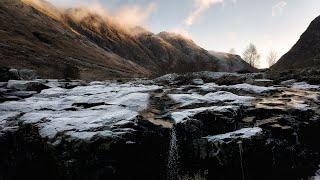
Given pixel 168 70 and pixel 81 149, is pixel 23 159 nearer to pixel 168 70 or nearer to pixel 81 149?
pixel 81 149

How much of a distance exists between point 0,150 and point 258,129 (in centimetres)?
901

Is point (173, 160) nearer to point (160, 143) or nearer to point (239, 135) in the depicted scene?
point (160, 143)

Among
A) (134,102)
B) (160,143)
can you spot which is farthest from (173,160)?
(134,102)

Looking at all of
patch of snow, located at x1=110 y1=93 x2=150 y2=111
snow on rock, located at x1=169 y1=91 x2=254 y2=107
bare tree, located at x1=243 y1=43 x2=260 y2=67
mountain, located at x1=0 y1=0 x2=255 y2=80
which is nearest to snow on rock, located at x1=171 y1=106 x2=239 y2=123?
snow on rock, located at x1=169 y1=91 x2=254 y2=107

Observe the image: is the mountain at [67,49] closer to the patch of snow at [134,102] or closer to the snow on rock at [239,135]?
the patch of snow at [134,102]

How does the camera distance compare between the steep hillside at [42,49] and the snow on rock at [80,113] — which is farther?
the steep hillside at [42,49]

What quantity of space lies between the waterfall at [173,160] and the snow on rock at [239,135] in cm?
122

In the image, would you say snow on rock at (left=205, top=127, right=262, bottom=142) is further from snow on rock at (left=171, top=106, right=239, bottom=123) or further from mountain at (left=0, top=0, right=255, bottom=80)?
mountain at (left=0, top=0, right=255, bottom=80)

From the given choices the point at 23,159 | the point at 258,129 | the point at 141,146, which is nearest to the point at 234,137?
the point at 258,129

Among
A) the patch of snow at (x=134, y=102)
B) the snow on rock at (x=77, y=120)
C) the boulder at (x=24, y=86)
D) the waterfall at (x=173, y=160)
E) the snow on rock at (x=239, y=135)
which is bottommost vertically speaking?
the waterfall at (x=173, y=160)

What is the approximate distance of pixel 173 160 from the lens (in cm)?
1152

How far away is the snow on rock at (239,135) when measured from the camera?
1171 cm

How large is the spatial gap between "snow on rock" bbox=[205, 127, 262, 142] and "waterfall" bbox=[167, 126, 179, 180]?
1216mm

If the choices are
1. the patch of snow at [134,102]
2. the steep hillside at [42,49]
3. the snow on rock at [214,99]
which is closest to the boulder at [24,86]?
the patch of snow at [134,102]
